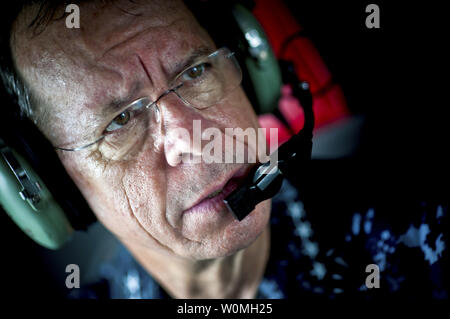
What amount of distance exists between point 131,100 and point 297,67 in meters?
1.05

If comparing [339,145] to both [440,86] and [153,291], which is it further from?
[153,291]

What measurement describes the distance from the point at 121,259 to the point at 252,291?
0.62m

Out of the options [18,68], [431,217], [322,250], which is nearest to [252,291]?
[322,250]

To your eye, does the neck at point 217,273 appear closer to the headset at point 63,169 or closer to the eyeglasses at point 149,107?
the headset at point 63,169

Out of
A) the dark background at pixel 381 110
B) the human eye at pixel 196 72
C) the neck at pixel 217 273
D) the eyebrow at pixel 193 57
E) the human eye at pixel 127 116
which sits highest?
the eyebrow at pixel 193 57

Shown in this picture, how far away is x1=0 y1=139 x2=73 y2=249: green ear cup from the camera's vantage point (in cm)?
100

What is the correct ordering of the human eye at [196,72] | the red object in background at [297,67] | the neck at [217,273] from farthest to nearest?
the red object in background at [297,67]
the neck at [217,273]
the human eye at [196,72]

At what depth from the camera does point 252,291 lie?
133 cm

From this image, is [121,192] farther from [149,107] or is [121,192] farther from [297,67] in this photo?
[297,67]

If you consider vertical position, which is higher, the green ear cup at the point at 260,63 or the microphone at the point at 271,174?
the green ear cup at the point at 260,63

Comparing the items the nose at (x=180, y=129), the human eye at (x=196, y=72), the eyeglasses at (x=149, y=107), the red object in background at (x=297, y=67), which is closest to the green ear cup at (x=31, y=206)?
the eyeglasses at (x=149, y=107)

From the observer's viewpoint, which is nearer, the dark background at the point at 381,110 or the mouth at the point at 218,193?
the mouth at the point at 218,193

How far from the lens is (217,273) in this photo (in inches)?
50.4

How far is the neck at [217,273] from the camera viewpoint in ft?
4.16
